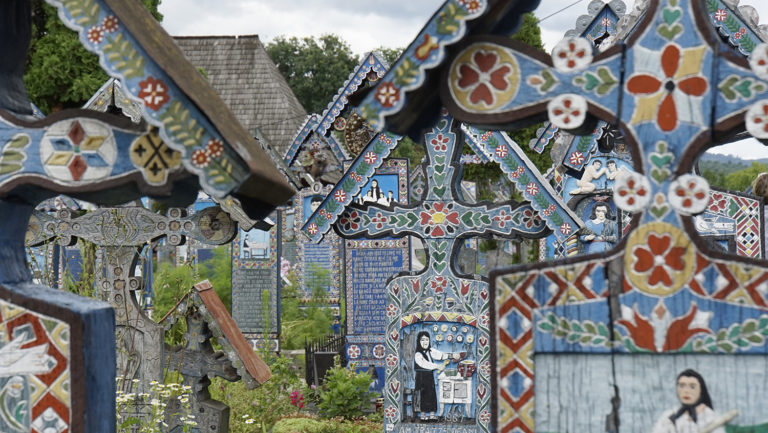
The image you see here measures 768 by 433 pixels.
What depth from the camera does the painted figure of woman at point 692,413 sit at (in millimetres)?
2775

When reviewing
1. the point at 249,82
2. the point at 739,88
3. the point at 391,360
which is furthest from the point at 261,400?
the point at 249,82

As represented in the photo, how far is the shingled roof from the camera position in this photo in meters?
33.3

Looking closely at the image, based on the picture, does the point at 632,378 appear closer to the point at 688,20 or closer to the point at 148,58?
the point at 688,20

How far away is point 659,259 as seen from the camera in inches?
110

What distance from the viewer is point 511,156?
27.2 ft

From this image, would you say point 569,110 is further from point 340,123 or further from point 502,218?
point 340,123

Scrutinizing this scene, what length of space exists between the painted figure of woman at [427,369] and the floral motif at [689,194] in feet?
16.8

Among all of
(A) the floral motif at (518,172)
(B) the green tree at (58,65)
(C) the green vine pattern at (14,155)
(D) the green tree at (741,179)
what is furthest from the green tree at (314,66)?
(C) the green vine pattern at (14,155)

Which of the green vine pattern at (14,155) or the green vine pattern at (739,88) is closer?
the green vine pattern at (739,88)

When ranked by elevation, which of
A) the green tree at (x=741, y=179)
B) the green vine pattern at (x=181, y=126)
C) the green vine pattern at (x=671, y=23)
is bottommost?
the green vine pattern at (x=181, y=126)

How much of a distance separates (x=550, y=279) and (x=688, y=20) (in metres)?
0.83

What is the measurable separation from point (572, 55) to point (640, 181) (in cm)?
41

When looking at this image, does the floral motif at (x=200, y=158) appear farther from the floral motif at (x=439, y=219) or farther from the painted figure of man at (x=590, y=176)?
the painted figure of man at (x=590, y=176)

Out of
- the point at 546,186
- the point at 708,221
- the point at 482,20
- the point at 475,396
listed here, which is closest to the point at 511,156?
the point at 546,186
